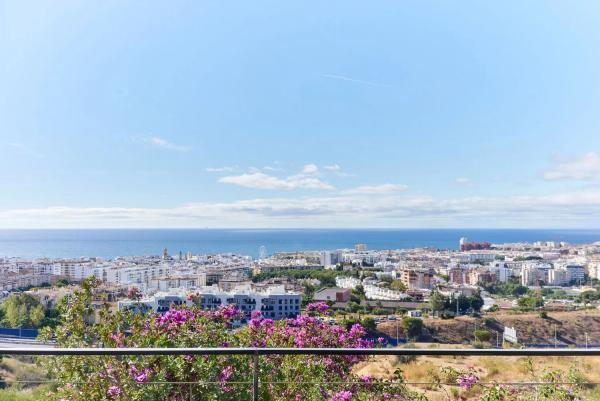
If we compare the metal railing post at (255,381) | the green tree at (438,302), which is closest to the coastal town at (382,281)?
the green tree at (438,302)

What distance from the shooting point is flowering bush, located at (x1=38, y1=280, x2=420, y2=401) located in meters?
2.11

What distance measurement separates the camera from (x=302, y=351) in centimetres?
157

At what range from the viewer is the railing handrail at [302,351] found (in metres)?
1.56

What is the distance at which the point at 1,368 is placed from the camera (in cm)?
194

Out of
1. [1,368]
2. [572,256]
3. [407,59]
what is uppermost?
[407,59]

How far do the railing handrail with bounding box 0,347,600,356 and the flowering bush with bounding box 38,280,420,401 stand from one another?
0.40 metres

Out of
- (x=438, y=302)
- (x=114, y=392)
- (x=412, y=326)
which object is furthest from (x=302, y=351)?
(x=438, y=302)

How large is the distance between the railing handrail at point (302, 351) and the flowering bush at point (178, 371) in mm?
398

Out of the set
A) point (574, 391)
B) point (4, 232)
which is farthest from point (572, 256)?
point (4, 232)

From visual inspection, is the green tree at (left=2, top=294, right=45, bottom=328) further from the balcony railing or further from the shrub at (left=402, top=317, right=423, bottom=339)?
the shrub at (left=402, top=317, right=423, bottom=339)

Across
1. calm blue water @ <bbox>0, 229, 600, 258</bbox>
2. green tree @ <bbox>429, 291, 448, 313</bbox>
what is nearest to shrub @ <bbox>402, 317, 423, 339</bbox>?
green tree @ <bbox>429, 291, 448, 313</bbox>

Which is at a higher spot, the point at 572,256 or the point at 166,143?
the point at 166,143

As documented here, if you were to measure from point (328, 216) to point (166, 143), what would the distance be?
1711 cm

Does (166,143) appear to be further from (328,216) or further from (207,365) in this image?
(207,365)
